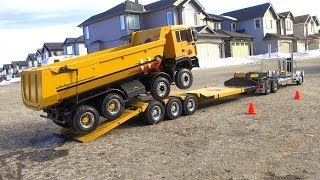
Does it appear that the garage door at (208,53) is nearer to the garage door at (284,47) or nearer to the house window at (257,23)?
the house window at (257,23)

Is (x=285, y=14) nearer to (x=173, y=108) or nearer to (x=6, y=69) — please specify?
(x=173, y=108)

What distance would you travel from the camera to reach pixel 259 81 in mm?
15305

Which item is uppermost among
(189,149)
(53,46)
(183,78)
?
(53,46)

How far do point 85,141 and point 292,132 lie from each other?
5.29 m

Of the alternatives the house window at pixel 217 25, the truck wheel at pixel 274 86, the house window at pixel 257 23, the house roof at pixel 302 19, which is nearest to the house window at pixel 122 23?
the house window at pixel 217 25

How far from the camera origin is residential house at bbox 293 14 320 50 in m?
74.3

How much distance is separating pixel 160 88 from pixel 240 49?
4636cm

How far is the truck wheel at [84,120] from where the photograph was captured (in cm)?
985

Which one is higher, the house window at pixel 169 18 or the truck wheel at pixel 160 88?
the house window at pixel 169 18

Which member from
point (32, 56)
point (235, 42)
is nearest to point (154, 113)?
point (235, 42)

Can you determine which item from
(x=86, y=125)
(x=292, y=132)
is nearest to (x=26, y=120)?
(x=86, y=125)

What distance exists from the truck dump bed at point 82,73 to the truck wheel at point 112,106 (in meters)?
0.43

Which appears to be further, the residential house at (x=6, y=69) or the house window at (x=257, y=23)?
the residential house at (x=6, y=69)

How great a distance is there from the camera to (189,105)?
12445 millimetres
